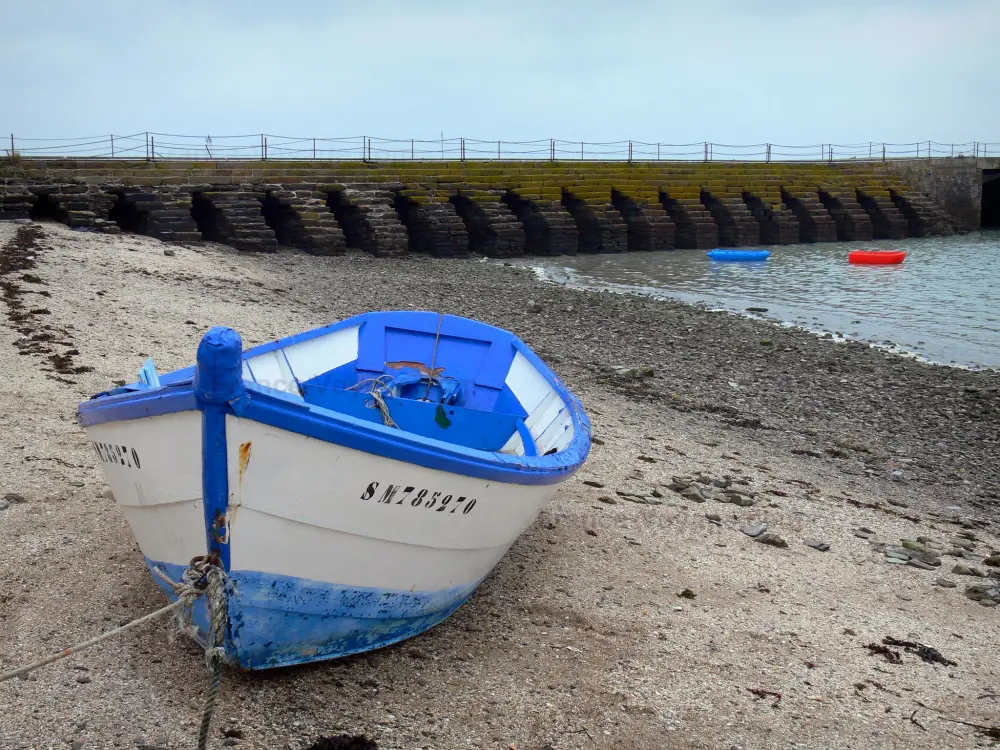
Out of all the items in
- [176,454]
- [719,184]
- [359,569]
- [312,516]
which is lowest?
[359,569]

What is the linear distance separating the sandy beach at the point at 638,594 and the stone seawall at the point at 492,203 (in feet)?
38.3

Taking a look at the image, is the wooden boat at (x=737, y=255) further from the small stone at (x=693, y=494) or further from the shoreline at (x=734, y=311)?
the small stone at (x=693, y=494)

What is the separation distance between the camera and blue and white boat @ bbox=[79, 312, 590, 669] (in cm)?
396

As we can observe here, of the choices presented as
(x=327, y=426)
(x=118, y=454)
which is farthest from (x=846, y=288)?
(x=118, y=454)

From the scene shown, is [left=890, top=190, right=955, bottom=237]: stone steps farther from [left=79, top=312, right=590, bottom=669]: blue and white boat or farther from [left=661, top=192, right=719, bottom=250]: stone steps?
[left=79, top=312, right=590, bottom=669]: blue and white boat

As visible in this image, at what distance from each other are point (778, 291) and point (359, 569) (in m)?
20.9

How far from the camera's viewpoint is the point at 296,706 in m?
4.38

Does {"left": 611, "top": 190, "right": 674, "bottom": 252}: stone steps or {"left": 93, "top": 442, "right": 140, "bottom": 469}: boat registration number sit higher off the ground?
{"left": 611, "top": 190, "right": 674, "bottom": 252}: stone steps

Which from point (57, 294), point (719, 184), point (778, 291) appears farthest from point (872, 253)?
point (57, 294)

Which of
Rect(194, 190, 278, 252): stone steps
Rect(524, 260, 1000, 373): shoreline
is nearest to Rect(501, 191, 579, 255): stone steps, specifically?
Rect(524, 260, 1000, 373): shoreline

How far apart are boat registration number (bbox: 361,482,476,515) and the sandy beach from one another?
844mm

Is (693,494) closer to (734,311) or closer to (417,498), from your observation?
(417,498)

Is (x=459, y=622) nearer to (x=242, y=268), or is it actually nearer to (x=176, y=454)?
(x=176, y=454)

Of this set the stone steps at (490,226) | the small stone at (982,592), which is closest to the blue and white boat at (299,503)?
the small stone at (982,592)
